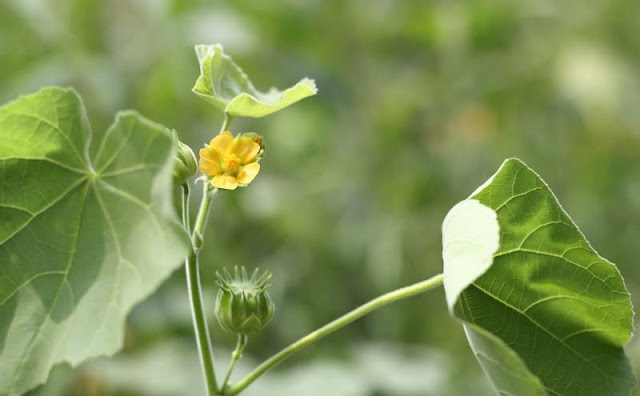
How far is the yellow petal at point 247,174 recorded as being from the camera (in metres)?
0.65

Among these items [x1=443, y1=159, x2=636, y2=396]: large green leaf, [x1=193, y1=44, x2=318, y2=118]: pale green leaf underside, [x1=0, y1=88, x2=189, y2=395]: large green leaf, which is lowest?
[x1=443, y1=159, x2=636, y2=396]: large green leaf

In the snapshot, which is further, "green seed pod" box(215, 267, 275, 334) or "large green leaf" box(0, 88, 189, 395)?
"green seed pod" box(215, 267, 275, 334)

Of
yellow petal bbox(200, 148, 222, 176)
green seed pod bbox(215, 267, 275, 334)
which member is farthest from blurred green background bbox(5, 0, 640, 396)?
yellow petal bbox(200, 148, 222, 176)

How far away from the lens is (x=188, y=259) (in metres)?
0.63

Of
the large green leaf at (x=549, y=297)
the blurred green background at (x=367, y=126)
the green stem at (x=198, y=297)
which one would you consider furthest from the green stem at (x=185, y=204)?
the blurred green background at (x=367, y=126)

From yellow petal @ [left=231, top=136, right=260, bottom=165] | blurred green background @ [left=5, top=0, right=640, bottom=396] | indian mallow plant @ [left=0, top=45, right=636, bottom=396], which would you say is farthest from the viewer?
blurred green background @ [left=5, top=0, right=640, bottom=396]

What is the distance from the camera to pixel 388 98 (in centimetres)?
217

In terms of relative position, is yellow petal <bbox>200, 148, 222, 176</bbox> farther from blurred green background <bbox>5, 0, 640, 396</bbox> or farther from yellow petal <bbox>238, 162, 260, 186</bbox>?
blurred green background <bbox>5, 0, 640, 396</bbox>

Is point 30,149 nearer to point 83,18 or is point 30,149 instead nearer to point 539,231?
point 539,231

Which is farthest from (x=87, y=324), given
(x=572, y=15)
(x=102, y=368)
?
(x=572, y=15)

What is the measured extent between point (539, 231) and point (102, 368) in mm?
955

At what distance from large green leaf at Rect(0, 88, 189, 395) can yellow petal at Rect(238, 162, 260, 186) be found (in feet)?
0.30

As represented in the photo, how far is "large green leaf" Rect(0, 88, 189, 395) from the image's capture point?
573 mm

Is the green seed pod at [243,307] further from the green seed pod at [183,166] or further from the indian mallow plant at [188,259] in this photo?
the green seed pod at [183,166]
